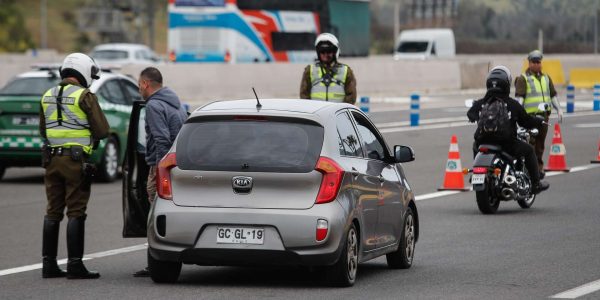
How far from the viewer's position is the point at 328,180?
10.3 metres

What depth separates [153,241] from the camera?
1049cm

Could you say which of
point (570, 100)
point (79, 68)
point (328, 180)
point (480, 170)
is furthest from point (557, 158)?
point (570, 100)

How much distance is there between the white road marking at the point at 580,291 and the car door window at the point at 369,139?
192 cm

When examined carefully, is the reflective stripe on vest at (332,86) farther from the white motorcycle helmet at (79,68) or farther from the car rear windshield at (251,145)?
the car rear windshield at (251,145)

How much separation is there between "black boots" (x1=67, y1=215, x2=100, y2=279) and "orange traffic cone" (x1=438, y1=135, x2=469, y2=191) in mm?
9082

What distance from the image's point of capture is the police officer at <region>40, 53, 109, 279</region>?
11.4 m

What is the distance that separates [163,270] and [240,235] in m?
0.79

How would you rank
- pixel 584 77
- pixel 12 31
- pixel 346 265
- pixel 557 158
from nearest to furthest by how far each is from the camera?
pixel 346 265 → pixel 557 158 → pixel 584 77 → pixel 12 31

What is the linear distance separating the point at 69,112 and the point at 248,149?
1.75 m

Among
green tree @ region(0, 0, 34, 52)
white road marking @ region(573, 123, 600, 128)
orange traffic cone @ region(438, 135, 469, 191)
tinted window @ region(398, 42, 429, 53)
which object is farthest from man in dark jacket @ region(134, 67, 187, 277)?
green tree @ region(0, 0, 34, 52)

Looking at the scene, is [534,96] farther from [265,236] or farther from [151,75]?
[265,236]

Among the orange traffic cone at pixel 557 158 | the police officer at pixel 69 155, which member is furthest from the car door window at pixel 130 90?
the police officer at pixel 69 155

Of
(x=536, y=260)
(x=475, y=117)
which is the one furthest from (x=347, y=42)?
(x=536, y=260)

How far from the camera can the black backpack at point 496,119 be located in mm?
16562
